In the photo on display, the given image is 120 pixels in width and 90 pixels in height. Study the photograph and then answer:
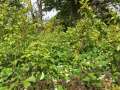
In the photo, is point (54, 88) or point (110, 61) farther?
point (110, 61)

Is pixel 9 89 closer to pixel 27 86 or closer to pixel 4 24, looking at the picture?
pixel 27 86

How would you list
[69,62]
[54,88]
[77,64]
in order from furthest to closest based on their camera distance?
[69,62] → [77,64] → [54,88]

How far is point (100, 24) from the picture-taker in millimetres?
10438

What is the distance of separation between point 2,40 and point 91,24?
7.19 feet

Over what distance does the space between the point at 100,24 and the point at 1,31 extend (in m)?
2.73

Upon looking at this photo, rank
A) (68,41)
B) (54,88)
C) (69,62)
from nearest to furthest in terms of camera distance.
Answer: (54,88), (69,62), (68,41)

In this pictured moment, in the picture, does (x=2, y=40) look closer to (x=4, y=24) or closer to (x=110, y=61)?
(x=4, y=24)

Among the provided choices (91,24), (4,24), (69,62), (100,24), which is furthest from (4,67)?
(100,24)

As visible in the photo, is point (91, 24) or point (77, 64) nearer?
point (77, 64)

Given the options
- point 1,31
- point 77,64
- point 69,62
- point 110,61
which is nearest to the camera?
point 110,61

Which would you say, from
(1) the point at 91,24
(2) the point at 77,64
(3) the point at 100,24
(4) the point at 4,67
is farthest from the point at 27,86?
(3) the point at 100,24

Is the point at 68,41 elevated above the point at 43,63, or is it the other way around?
the point at 43,63

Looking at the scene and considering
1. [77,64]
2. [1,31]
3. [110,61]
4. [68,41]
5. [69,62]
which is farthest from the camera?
[68,41]

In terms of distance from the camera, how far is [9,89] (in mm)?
5770
